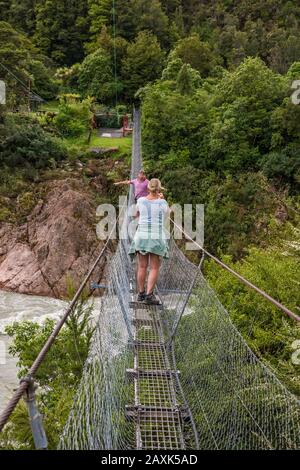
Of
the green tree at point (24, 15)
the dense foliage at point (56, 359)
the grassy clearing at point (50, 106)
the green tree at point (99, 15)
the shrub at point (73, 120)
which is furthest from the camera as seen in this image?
the green tree at point (24, 15)

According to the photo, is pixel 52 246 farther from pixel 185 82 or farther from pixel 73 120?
pixel 73 120

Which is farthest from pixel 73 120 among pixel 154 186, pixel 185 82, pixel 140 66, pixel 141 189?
pixel 154 186

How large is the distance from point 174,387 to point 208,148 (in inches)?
512

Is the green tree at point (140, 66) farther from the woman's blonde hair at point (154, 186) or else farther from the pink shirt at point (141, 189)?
the woman's blonde hair at point (154, 186)

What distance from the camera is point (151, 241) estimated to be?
3607mm

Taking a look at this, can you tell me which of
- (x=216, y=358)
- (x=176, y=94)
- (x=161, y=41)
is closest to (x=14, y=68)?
(x=176, y=94)

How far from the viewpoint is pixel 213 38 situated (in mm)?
32688

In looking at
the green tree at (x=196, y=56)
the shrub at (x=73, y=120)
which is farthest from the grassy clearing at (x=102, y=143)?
the green tree at (x=196, y=56)

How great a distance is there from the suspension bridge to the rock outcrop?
340 inches

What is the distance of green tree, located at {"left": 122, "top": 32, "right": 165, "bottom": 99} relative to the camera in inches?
1009

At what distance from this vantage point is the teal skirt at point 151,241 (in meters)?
3.61

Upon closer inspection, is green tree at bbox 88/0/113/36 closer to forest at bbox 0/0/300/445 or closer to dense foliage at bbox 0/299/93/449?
forest at bbox 0/0/300/445

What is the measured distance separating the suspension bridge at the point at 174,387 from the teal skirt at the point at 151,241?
1.14 ft

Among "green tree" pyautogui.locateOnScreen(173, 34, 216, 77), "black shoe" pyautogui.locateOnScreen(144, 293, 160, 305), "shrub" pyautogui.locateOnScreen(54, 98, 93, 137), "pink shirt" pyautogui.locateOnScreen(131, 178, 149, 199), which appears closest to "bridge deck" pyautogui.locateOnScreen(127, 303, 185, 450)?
"black shoe" pyautogui.locateOnScreen(144, 293, 160, 305)
